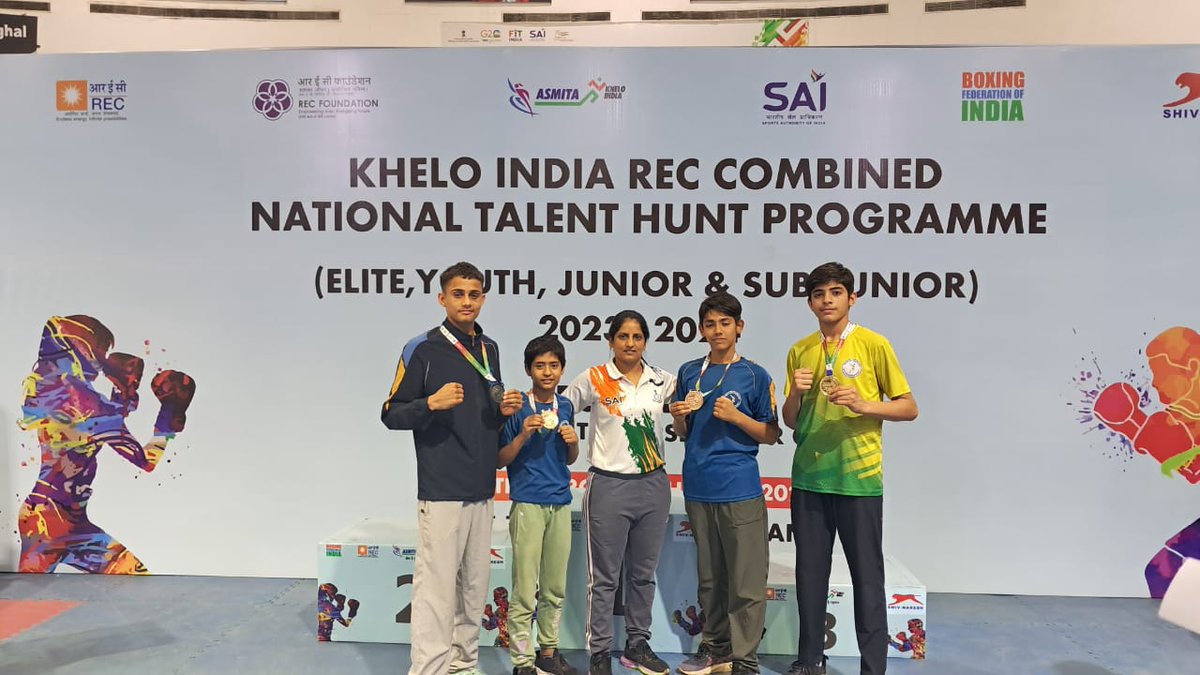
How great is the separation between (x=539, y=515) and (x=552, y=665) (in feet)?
1.99

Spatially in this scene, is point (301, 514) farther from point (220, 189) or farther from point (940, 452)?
point (940, 452)

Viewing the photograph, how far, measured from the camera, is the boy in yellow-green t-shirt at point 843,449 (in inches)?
104

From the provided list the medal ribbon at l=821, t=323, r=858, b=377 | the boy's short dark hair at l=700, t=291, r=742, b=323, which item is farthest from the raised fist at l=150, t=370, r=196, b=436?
the medal ribbon at l=821, t=323, r=858, b=377

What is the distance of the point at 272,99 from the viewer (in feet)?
13.3

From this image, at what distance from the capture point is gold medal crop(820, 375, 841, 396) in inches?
102

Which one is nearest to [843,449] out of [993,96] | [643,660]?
[643,660]

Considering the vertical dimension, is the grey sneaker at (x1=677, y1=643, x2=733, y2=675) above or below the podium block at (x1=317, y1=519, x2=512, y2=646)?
below

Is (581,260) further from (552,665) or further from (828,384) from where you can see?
(552,665)

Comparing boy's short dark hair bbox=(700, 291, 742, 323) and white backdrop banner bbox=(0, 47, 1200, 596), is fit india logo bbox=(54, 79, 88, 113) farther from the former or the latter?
boy's short dark hair bbox=(700, 291, 742, 323)

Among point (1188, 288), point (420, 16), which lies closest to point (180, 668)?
point (420, 16)

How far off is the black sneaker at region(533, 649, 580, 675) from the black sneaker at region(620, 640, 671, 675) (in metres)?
0.24

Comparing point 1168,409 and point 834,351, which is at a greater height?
point 834,351

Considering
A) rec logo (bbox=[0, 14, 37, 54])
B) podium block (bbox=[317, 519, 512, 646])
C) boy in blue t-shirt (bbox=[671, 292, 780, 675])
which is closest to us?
boy in blue t-shirt (bbox=[671, 292, 780, 675])

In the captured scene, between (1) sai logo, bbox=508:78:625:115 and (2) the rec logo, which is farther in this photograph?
(2) the rec logo
